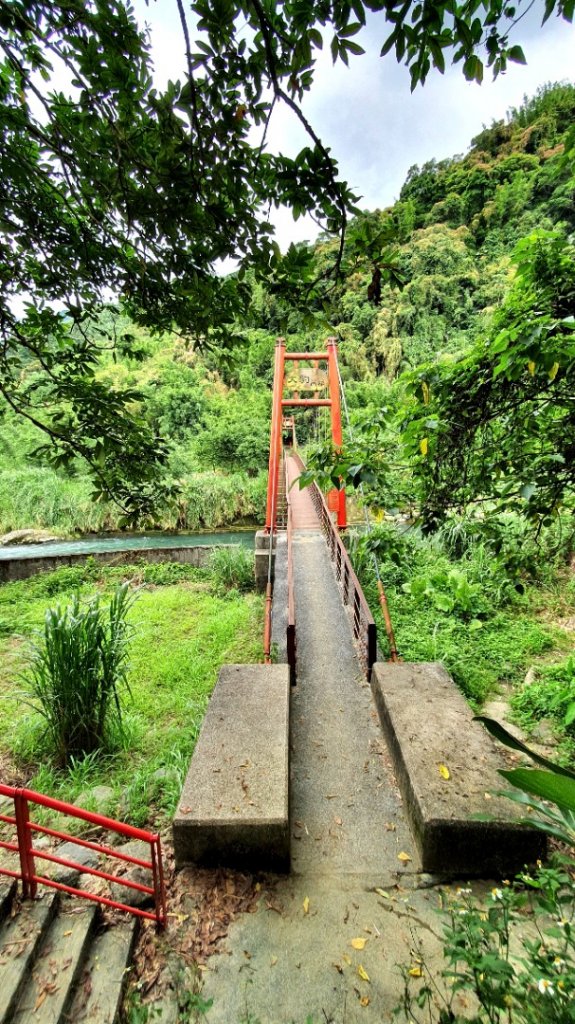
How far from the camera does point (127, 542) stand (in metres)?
12.4

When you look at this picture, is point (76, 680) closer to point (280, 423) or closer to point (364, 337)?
point (280, 423)

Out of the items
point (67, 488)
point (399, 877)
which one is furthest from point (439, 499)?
point (67, 488)

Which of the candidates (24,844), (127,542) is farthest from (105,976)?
(127,542)

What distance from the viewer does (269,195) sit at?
141 cm

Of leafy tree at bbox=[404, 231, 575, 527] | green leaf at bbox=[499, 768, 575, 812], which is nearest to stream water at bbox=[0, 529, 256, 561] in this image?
leafy tree at bbox=[404, 231, 575, 527]

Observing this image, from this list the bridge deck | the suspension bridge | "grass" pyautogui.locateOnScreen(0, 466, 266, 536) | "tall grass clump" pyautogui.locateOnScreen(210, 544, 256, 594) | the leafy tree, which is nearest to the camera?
the suspension bridge

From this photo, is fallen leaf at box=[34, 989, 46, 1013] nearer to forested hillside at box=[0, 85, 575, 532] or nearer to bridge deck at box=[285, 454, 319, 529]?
forested hillside at box=[0, 85, 575, 532]

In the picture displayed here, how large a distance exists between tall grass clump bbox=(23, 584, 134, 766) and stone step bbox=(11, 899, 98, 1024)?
4.31ft

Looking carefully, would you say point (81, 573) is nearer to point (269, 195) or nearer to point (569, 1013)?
point (269, 195)

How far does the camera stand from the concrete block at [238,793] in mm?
1784

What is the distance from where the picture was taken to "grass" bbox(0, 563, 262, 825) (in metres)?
Result: 2.56

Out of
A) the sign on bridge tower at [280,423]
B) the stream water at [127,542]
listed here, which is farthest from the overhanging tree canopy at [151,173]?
the stream water at [127,542]

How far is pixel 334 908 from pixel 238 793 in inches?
21.4

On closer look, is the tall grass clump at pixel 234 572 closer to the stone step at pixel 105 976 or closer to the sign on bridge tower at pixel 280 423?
the sign on bridge tower at pixel 280 423
